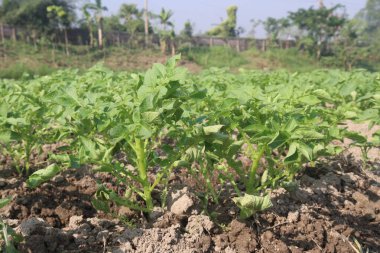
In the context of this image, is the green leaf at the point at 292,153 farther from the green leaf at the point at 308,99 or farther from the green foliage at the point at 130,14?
the green foliage at the point at 130,14

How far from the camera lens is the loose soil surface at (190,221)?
82.1 inches

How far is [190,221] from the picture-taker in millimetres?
2299

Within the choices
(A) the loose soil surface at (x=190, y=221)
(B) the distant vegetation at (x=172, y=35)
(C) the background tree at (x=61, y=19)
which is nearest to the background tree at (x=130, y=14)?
(B) the distant vegetation at (x=172, y=35)

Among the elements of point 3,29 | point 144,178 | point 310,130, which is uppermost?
point 3,29

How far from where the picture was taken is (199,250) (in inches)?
82.0

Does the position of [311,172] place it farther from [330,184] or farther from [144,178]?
[144,178]

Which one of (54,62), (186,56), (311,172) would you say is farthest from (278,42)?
(311,172)

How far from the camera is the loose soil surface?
2.09 m

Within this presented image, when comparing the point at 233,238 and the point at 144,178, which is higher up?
the point at 144,178

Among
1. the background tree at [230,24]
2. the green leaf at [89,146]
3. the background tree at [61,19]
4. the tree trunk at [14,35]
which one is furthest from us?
the background tree at [230,24]

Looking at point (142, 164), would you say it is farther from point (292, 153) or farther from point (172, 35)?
point (172, 35)

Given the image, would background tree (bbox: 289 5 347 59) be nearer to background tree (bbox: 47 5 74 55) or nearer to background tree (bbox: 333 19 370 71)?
background tree (bbox: 333 19 370 71)

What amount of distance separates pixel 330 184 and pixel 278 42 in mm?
35138

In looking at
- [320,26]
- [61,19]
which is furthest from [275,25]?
[61,19]
